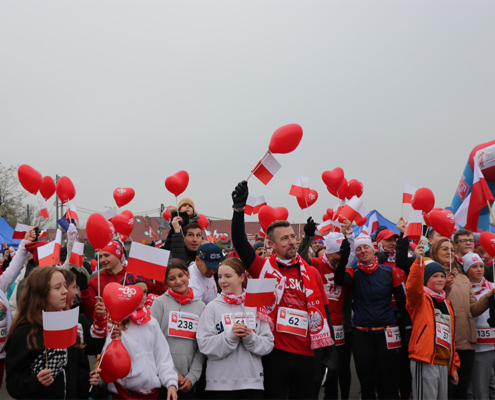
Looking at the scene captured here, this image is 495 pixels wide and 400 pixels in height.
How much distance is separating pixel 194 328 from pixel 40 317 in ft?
4.35

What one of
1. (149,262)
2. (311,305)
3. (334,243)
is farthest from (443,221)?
(149,262)

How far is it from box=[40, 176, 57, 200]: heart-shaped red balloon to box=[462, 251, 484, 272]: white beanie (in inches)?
232

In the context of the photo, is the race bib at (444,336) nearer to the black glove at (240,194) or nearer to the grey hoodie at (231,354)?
the grey hoodie at (231,354)

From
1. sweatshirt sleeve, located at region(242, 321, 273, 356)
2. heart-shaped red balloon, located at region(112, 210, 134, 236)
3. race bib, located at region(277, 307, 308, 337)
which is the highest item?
heart-shaped red balloon, located at region(112, 210, 134, 236)

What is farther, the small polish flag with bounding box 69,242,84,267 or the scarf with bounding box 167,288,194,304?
the small polish flag with bounding box 69,242,84,267

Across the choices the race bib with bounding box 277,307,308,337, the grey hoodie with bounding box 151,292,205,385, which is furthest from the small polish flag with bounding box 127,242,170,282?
the race bib with bounding box 277,307,308,337

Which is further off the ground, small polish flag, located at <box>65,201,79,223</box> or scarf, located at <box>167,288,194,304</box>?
small polish flag, located at <box>65,201,79,223</box>

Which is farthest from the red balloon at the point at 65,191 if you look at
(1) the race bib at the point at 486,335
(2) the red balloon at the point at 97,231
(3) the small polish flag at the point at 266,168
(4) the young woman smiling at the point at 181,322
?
(1) the race bib at the point at 486,335

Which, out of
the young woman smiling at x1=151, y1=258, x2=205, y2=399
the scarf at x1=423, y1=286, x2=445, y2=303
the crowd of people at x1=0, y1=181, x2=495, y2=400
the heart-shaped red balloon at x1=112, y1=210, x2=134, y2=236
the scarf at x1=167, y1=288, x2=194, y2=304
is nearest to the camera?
the crowd of people at x1=0, y1=181, x2=495, y2=400

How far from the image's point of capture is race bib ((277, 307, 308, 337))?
3855 millimetres

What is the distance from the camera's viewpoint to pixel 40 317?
318 cm

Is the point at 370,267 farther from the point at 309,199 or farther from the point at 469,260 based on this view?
the point at 309,199

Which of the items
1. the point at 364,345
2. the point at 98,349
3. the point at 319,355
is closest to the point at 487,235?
the point at 364,345

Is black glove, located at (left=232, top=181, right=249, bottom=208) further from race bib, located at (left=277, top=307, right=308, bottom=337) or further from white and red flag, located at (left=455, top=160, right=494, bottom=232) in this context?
white and red flag, located at (left=455, top=160, right=494, bottom=232)
